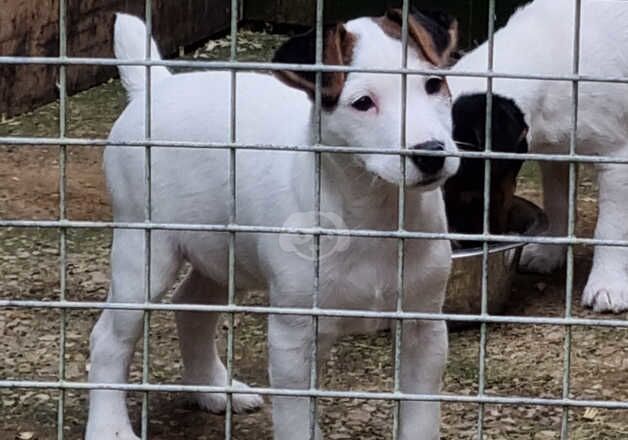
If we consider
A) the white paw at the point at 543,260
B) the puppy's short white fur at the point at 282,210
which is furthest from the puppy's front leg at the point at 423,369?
the white paw at the point at 543,260

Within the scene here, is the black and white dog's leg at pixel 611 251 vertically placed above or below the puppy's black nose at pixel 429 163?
below

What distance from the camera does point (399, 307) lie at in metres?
3.20

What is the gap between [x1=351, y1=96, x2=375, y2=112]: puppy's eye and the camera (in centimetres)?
338

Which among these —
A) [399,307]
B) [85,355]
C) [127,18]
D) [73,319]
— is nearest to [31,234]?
[73,319]

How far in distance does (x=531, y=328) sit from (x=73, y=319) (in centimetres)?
149

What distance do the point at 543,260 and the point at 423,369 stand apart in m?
1.97

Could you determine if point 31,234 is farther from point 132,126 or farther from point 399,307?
point 399,307

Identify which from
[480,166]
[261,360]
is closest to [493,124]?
[480,166]

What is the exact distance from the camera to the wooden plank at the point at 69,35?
7.20m

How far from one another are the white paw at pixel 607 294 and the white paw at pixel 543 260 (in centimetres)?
37

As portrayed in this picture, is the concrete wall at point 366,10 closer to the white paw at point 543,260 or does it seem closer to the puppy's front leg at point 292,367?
the white paw at point 543,260

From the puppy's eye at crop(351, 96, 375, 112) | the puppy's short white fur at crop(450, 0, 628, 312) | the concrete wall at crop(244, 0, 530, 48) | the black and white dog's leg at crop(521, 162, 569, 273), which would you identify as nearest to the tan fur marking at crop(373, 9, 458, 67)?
the puppy's eye at crop(351, 96, 375, 112)

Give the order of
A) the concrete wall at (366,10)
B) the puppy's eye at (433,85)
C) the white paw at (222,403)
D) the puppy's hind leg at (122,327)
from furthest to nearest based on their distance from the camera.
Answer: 1. the concrete wall at (366,10)
2. the white paw at (222,403)
3. the puppy's hind leg at (122,327)
4. the puppy's eye at (433,85)

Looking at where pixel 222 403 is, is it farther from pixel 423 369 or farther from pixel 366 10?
pixel 366 10
